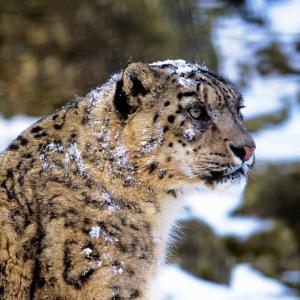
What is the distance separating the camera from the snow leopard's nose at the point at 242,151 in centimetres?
435

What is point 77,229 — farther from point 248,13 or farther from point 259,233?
point 248,13

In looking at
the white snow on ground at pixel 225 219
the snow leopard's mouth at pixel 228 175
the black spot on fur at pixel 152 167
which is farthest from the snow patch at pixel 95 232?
the white snow on ground at pixel 225 219

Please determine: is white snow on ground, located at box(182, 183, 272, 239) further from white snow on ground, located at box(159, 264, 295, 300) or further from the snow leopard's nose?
the snow leopard's nose

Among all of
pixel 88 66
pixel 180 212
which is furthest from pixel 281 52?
pixel 180 212

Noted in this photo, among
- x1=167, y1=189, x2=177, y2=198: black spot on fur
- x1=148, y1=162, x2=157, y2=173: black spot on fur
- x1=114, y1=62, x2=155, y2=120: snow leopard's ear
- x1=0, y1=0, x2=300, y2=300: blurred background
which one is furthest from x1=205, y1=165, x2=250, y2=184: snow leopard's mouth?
x1=0, y1=0, x2=300, y2=300: blurred background

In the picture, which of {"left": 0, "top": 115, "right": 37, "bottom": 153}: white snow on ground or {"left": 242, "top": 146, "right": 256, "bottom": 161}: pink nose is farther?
{"left": 0, "top": 115, "right": 37, "bottom": 153}: white snow on ground

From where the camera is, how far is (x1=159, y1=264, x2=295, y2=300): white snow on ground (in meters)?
8.31

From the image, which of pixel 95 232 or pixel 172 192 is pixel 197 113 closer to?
pixel 172 192

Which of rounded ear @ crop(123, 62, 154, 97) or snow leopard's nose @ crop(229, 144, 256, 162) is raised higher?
rounded ear @ crop(123, 62, 154, 97)

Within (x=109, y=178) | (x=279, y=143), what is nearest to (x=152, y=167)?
(x=109, y=178)

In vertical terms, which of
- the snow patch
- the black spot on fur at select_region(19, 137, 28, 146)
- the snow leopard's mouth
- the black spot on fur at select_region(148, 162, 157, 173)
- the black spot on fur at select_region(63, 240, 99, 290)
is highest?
the black spot on fur at select_region(19, 137, 28, 146)

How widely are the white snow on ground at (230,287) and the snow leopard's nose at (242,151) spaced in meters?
3.13

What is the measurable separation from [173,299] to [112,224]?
3890 mm

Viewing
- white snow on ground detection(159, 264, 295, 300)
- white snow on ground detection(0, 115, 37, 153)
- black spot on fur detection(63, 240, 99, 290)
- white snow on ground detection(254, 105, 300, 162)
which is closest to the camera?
black spot on fur detection(63, 240, 99, 290)
